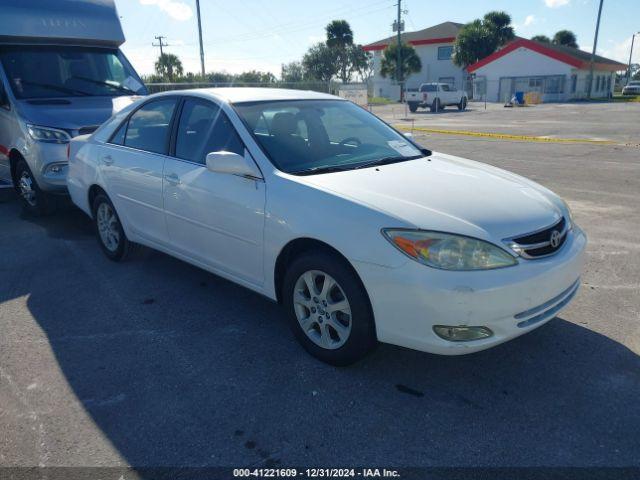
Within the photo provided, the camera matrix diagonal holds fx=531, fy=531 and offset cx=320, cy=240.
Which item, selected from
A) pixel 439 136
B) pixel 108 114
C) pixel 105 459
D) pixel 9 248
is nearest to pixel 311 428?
pixel 105 459

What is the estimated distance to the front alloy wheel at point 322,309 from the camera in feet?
10.2

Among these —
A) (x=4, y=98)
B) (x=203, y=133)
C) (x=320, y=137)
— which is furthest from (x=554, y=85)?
(x=203, y=133)

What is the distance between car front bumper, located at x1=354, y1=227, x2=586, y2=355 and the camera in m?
2.69

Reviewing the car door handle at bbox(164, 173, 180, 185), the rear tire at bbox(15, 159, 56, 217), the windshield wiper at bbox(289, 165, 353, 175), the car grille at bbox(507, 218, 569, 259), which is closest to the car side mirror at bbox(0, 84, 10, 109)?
the rear tire at bbox(15, 159, 56, 217)

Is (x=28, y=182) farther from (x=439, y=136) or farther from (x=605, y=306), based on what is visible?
(x=439, y=136)

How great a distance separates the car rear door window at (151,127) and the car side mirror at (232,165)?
1.00 metres

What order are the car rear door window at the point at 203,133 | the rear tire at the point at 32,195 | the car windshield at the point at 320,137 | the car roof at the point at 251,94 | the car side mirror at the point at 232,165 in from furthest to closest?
the rear tire at the point at 32,195, the car roof at the point at 251,94, the car rear door window at the point at 203,133, the car windshield at the point at 320,137, the car side mirror at the point at 232,165

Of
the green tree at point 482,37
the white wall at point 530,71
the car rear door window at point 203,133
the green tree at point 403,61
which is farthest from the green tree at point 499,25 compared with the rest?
the car rear door window at point 203,133

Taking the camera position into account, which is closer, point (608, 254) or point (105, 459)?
point (105, 459)

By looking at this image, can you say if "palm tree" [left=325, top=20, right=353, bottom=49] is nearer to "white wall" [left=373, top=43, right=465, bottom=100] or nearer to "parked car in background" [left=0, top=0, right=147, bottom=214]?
"white wall" [left=373, top=43, right=465, bottom=100]

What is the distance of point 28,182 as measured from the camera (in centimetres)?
685

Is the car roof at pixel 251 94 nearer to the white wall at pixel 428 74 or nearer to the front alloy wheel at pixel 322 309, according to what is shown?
the front alloy wheel at pixel 322 309

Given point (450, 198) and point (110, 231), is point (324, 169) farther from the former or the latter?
point (110, 231)

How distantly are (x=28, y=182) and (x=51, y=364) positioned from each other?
428 cm
